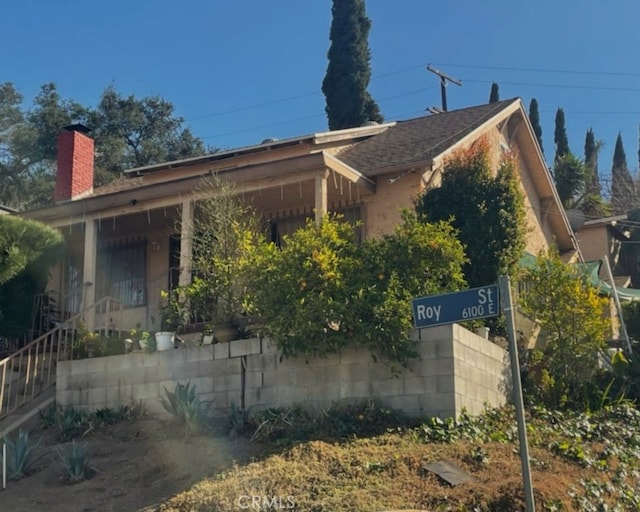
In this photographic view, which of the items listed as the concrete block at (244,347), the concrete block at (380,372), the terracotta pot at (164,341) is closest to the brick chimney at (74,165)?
the terracotta pot at (164,341)

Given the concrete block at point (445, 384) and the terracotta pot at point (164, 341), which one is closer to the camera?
the concrete block at point (445, 384)

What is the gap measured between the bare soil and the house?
13.8ft

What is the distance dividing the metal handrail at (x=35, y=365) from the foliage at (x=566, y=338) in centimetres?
695

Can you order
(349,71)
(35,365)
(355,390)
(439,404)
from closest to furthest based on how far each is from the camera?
→ (439,404) → (355,390) → (35,365) → (349,71)

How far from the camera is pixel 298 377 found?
9.89 meters

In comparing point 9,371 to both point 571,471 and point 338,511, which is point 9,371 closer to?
point 338,511

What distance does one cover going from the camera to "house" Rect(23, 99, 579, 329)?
1389 centimetres

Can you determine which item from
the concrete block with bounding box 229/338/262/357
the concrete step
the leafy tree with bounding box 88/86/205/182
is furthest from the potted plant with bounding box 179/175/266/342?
the leafy tree with bounding box 88/86/205/182

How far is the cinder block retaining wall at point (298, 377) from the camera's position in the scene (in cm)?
931

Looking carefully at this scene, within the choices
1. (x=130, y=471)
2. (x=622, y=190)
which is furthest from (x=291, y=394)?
(x=622, y=190)

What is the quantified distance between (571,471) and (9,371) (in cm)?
880

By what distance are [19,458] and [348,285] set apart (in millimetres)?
4346

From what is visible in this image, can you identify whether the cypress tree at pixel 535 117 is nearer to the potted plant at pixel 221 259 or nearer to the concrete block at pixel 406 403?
the potted plant at pixel 221 259

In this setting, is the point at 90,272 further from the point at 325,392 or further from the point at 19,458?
the point at 325,392
